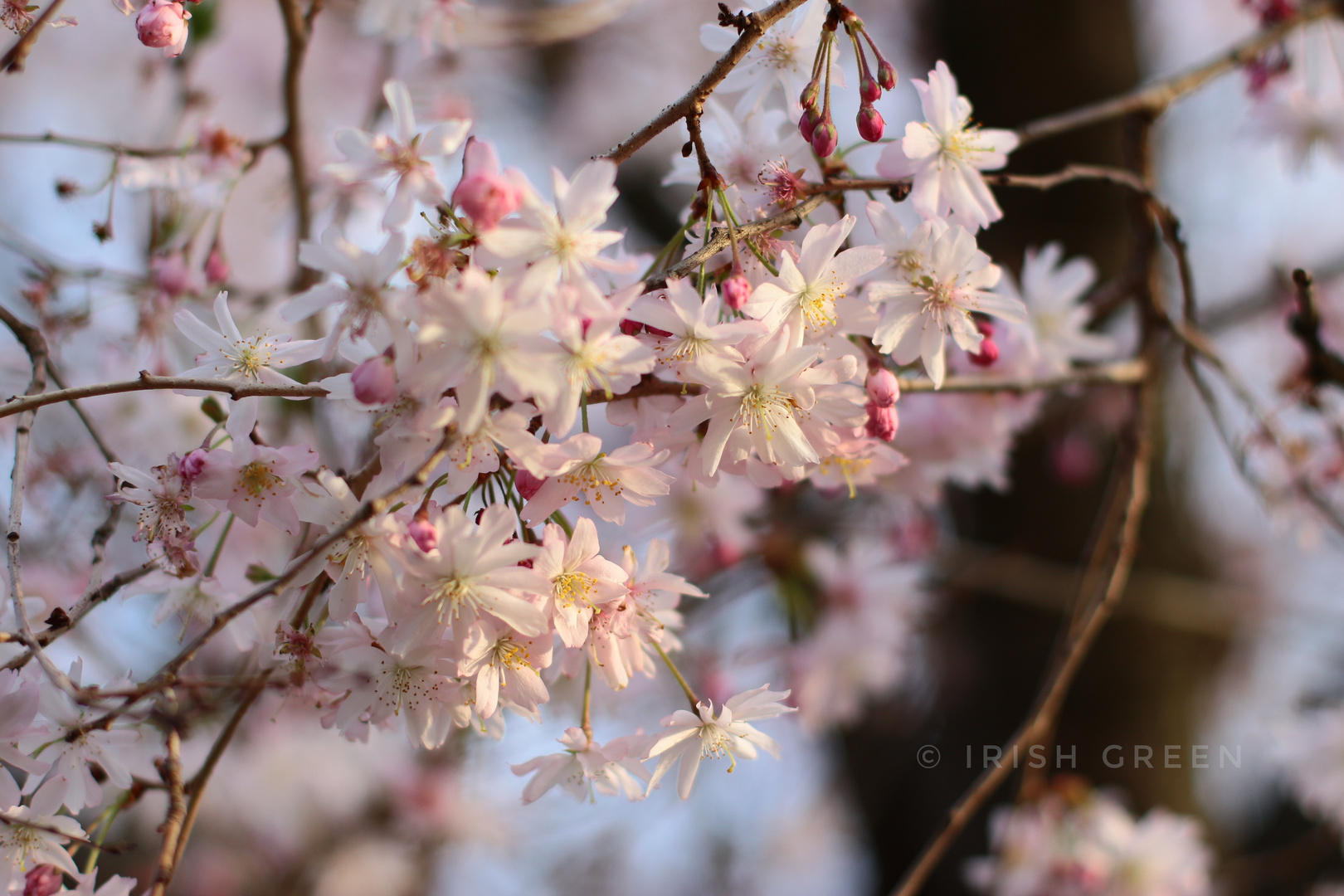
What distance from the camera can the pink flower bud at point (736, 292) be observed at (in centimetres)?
86

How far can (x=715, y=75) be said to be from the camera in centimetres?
83

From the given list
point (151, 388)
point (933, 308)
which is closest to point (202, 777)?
point (151, 388)

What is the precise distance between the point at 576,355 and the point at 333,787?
3534mm

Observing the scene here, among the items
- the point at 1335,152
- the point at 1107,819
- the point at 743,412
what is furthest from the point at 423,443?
the point at 1335,152

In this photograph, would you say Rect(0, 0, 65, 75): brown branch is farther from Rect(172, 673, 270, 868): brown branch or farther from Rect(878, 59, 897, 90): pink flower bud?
Rect(878, 59, 897, 90): pink flower bud

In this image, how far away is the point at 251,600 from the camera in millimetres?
726

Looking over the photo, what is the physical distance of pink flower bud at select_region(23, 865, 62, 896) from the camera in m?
0.93

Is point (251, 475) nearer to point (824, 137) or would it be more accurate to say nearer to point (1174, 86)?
point (824, 137)

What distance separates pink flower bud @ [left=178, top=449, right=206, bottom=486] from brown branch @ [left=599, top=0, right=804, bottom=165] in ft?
1.71

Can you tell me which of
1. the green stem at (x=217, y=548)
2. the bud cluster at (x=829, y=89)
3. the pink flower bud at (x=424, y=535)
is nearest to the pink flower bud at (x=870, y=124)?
the bud cluster at (x=829, y=89)

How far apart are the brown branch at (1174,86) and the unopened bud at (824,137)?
362 millimetres

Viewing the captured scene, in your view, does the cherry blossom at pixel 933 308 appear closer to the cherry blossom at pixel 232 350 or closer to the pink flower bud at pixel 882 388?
the pink flower bud at pixel 882 388

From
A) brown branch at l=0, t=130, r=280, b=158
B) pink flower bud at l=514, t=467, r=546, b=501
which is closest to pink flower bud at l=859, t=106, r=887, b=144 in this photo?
pink flower bud at l=514, t=467, r=546, b=501

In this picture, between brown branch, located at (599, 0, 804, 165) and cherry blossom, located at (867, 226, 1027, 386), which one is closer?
brown branch, located at (599, 0, 804, 165)
